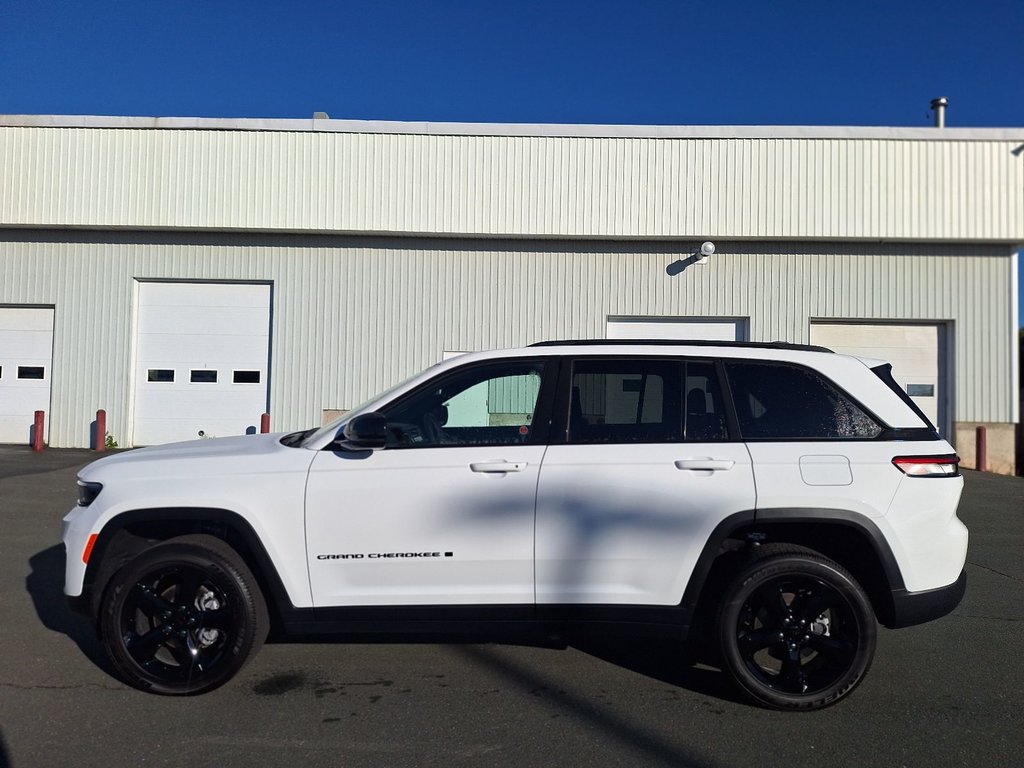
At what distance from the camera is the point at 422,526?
420 cm

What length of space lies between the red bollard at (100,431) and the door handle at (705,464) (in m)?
13.7

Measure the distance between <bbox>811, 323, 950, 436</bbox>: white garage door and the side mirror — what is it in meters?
13.2

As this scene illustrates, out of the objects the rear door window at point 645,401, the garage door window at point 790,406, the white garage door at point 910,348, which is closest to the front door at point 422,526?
the rear door window at point 645,401

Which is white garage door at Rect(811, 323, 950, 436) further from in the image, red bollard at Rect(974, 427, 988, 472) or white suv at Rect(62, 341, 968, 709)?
white suv at Rect(62, 341, 968, 709)

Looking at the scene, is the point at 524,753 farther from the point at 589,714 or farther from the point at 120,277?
the point at 120,277

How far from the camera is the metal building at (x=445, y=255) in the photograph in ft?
50.0

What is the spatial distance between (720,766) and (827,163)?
45.1 feet

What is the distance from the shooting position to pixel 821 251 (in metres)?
15.6

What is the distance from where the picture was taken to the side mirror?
4109mm

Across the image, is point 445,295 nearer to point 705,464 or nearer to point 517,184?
point 517,184

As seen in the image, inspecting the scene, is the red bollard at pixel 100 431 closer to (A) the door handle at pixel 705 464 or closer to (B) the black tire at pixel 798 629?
(A) the door handle at pixel 705 464

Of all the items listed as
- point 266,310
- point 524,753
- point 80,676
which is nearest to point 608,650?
point 524,753

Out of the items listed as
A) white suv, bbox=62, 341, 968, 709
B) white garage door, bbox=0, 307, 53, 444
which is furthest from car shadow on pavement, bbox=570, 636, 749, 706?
white garage door, bbox=0, 307, 53, 444

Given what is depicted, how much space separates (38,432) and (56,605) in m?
10.4
